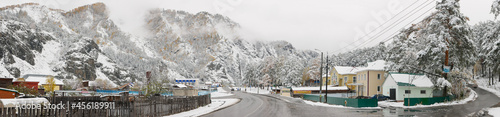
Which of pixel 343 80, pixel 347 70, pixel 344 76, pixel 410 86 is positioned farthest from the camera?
pixel 347 70

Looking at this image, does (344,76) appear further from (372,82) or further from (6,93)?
(6,93)

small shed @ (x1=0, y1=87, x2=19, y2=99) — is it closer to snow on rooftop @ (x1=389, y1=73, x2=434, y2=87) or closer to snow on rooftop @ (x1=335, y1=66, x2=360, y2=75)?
snow on rooftop @ (x1=389, y1=73, x2=434, y2=87)

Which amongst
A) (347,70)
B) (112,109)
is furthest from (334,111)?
(347,70)

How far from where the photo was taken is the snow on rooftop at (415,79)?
4716 centimetres

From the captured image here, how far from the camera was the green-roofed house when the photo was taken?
46.8 metres

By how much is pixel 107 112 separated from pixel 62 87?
102200 millimetres

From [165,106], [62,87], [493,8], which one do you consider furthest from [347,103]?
[62,87]

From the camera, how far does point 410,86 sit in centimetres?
4662

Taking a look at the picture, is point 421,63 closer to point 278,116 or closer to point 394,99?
point 394,99

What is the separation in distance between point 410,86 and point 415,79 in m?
2.10

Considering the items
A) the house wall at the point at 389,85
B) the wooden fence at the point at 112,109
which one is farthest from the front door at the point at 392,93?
the wooden fence at the point at 112,109

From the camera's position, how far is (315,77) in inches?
3824

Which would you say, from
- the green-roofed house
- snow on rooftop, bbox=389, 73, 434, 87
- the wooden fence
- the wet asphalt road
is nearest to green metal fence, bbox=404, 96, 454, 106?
the wet asphalt road

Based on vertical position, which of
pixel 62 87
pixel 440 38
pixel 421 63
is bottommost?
pixel 62 87
